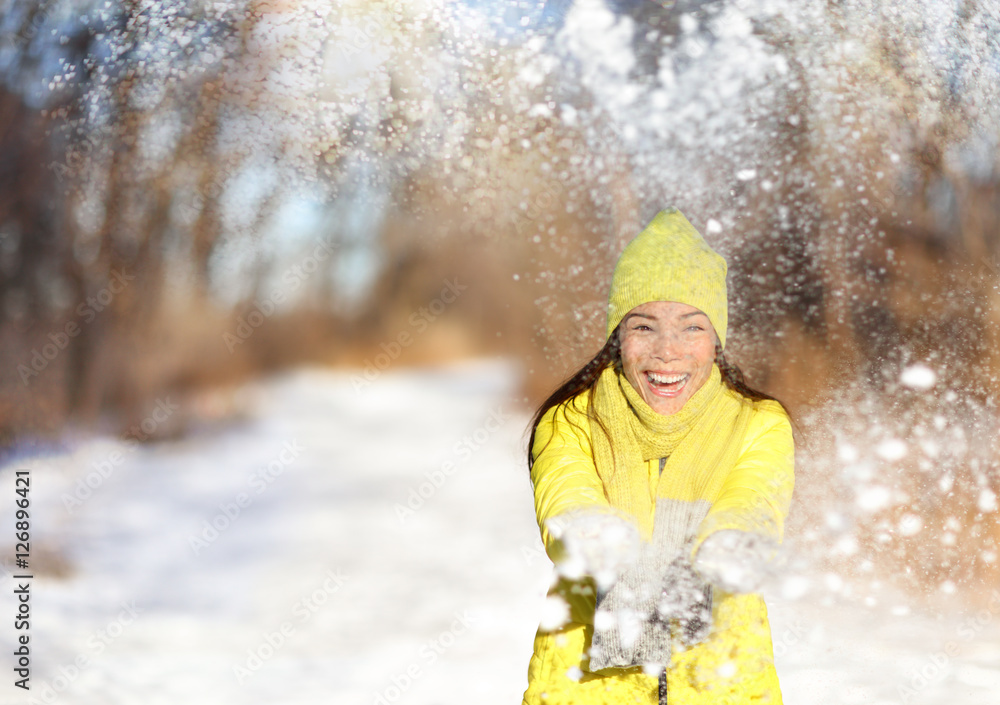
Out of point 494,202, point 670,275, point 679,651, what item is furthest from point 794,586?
point 494,202

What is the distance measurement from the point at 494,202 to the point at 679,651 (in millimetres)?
584

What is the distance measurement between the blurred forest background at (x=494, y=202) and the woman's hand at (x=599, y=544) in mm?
350

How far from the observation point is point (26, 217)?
113 centimetres

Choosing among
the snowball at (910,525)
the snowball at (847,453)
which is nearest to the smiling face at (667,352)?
the snowball at (847,453)

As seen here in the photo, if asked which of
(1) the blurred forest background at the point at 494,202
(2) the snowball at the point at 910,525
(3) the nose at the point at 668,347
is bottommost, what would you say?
(2) the snowball at the point at 910,525

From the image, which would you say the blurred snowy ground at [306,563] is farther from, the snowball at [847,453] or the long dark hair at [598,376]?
the snowball at [847,453]

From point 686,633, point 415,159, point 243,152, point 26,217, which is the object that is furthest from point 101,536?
point 686,633

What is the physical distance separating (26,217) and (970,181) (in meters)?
1.30

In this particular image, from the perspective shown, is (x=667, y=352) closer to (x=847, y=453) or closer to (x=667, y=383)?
(x=667, y=383)

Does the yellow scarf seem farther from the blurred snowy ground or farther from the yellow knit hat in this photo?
the blurred snowy ground

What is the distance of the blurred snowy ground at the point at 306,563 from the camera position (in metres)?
1.10

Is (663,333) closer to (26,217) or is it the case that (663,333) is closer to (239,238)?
(239,238)

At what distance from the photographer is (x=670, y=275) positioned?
890mm

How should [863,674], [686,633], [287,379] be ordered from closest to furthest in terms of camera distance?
[686,633] → [287,379] → [863,674]
